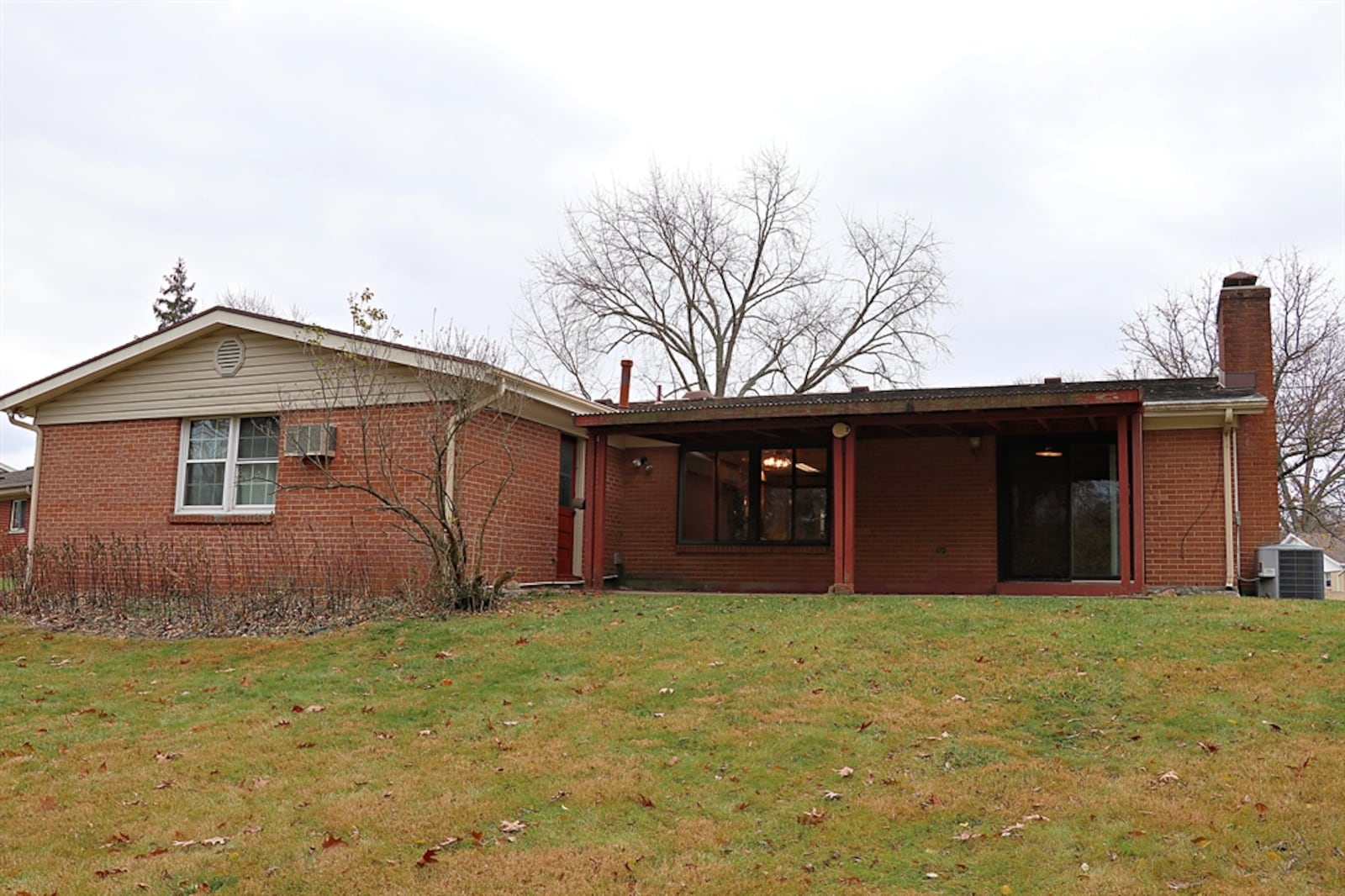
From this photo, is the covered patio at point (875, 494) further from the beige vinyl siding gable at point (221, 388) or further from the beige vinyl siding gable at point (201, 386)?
the beige vinyl siding gable at point (201, 386)

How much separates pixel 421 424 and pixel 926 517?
6991mm

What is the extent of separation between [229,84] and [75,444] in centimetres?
812

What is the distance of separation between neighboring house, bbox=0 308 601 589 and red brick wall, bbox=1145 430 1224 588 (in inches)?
306

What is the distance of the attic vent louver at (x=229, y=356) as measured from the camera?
1440 cm

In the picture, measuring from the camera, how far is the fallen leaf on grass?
5227 millimetres

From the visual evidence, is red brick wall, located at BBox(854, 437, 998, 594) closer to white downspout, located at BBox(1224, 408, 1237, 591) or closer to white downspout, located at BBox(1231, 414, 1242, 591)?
white downspout, located at BBox(1224, 408, 1237, 591)

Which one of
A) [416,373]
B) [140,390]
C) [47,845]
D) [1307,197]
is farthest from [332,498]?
[1307,197]

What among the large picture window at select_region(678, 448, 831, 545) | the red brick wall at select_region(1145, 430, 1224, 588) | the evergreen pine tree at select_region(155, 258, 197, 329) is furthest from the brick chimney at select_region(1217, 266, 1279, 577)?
the evergreen pine tree at select_region(155, 258, 197, 329)

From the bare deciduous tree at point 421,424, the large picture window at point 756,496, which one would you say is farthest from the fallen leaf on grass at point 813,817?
the large picture window at point 756,496

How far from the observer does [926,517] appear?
14578 mm

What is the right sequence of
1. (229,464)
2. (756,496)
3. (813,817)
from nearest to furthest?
1. (813,817)
2. (229,464)
3. (756,496)

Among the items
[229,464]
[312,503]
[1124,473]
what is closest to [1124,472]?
[1124,473]

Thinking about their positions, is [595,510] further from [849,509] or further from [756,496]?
[849,509]

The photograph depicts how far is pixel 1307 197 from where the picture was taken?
2528cm
